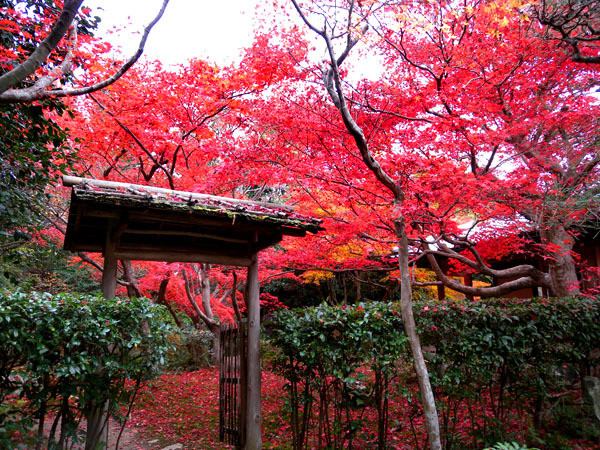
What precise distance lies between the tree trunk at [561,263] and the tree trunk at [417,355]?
4681 mm

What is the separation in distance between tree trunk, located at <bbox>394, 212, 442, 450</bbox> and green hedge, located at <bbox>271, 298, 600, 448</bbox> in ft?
1.76

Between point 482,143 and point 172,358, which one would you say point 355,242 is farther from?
point 172,358

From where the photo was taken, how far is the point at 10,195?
4973mm

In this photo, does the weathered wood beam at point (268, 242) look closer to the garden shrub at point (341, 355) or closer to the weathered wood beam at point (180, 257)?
the weathered wood beam at point (180, 257)

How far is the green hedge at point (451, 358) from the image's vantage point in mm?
4613

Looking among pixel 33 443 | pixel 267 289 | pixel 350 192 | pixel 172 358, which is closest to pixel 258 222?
pixel 350 192

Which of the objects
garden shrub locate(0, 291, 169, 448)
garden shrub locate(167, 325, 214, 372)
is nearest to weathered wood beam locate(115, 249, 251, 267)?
garden shrub locate(0, 291, 169, 448)

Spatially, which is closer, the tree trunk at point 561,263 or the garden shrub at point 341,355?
the garden shrub at point 341,355

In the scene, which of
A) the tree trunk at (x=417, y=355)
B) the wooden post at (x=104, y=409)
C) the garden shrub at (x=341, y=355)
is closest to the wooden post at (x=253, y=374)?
the garden shrub at (x=341, y=355)

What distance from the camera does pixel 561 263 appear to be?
7500 millimetres

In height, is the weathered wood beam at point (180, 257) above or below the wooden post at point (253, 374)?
above

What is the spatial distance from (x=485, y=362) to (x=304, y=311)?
8.17ft

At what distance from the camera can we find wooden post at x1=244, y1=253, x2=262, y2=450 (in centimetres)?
504

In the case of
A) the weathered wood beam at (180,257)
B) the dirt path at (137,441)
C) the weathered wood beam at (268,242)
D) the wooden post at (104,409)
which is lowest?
the dirt path at (137,441)
